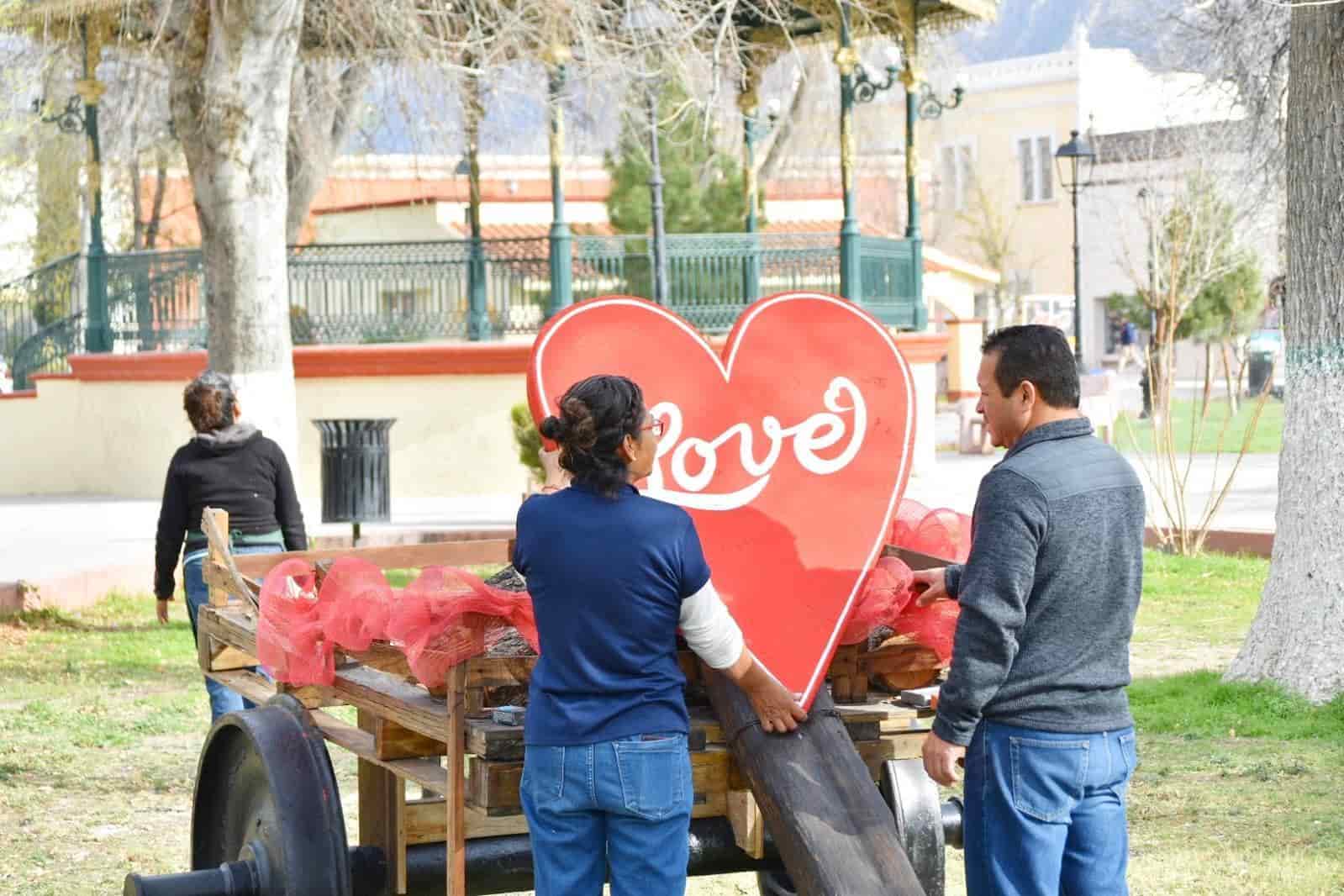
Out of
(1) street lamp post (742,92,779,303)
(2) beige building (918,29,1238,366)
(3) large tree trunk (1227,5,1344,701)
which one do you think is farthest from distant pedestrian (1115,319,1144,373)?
(3) large tree trunk (1227,5,1344,701)

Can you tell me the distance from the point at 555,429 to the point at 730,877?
293 centimetres

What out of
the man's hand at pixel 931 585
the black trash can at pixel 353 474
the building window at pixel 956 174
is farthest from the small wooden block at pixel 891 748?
the building window at pixel 956 174

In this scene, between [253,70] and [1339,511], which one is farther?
[253,70]

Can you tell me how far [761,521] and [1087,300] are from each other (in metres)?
55.6

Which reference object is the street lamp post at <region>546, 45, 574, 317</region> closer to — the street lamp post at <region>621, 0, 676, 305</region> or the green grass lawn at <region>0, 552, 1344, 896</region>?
the street lamp post at <region>621, 0, 676, 305</region>

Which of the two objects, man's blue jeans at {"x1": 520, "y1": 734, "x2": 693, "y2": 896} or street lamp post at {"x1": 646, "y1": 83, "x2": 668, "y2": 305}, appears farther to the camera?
street lamp post at {"x1": 646, "y1": 83, "x2": 668, "y2": 305}

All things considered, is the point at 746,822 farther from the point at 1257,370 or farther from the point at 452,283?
the point at 1257,370

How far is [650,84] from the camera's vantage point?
1812 cm

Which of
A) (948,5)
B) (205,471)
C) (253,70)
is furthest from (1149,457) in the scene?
(205,471)

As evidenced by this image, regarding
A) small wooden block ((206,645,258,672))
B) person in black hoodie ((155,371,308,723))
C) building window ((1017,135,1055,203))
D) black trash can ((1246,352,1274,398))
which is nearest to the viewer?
small wooden block ((206,645,258,672))

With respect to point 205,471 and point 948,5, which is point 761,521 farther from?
point 948,5

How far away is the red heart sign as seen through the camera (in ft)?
14.4

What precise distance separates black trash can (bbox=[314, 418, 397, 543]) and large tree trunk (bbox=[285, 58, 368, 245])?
5.80 m

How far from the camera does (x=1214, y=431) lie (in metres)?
28.4
